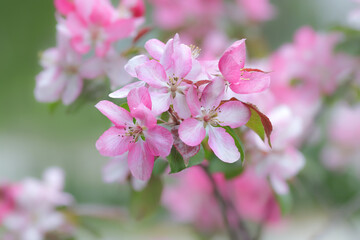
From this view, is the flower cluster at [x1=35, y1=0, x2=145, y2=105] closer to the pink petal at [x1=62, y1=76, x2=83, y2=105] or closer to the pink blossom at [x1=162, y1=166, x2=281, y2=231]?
the pink petal at [x1=62, y1=76, x2=83, y2=105]

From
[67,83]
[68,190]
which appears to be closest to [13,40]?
[68,190]

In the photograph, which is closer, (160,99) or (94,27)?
(160,99)

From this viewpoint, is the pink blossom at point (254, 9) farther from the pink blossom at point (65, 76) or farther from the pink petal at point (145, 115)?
the pink petal at point (145, 115)

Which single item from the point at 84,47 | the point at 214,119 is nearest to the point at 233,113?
the point at 214,119

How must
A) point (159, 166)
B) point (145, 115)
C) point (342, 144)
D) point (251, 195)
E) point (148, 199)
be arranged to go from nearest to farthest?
point (145, 115) → point (159, 166) → point (148, 199) → point (251, 195) → point (342, 144)

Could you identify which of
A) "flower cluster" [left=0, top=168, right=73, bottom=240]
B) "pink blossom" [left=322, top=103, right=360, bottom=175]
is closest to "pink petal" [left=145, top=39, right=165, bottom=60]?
"flower cluster" [left=0, top=168, right=73, bottom=240]

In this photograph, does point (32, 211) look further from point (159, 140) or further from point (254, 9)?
point (254, 9)

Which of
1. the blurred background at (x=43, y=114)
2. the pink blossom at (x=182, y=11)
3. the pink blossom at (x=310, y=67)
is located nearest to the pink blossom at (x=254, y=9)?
the pink blossom at (x=182, y=11)
